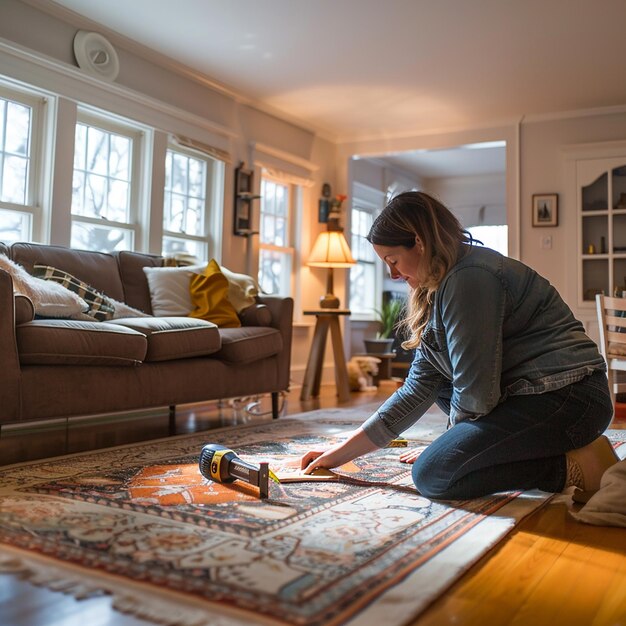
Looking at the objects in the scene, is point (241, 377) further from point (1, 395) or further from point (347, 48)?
point (347, 48)

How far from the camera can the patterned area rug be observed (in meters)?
1.19

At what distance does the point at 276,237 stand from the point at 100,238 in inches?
82.1

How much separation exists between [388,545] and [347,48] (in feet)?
12.8

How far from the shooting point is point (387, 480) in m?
2.24

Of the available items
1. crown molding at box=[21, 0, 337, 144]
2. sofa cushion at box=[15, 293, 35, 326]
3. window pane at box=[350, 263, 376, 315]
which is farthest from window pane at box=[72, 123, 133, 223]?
window pane at box=[350, 263, 376, 315]

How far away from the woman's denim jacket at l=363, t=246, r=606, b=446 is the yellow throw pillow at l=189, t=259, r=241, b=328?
215cm

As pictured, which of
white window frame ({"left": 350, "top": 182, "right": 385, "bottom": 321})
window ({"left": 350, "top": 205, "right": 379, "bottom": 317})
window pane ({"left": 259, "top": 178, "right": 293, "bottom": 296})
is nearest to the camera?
window pane ({"left": 259, "top": 178, "right": 293, "bottom": 296})

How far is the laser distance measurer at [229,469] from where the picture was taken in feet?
6.44

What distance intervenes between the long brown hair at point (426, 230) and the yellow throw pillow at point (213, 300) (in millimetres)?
2174

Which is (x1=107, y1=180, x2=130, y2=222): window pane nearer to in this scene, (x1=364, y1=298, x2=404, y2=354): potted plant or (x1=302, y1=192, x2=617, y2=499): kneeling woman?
(x1=302, y1=192, x2=617, y2=499): kneeling woman

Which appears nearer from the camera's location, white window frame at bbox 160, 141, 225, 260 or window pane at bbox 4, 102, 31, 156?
window pane at bbox 4, 102, 31, 156

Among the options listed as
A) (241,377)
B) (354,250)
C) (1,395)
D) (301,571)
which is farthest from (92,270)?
(354,250)

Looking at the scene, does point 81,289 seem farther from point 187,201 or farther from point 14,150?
point 187,201

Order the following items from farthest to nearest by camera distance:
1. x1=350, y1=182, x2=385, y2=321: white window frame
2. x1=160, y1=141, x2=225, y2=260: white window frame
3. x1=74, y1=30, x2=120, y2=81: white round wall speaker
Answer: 1. x1=350, y1=182, x2=385, y2=321: white window frame
2. x1=160, y1=141, x2=225, y2=260: white window frame
3. x1=74, y1=30, x2=120, y2=81: white round wall speaker
